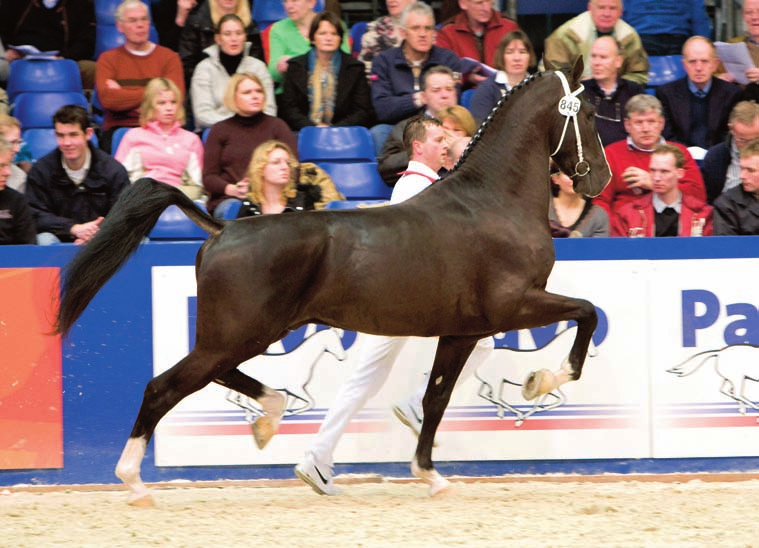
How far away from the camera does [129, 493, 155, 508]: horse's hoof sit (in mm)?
5994

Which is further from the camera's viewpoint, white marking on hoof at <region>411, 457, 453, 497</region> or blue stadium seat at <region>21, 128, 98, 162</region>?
blue stadium seat at <region>21, 128, 98, 162</region>

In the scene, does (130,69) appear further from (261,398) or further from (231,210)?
(261,398)

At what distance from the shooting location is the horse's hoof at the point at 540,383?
6.01 metres

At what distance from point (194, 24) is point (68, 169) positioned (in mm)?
2366

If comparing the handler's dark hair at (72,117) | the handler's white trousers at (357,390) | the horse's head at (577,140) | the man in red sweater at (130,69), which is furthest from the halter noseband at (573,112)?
the man in red sweater at (130,69)

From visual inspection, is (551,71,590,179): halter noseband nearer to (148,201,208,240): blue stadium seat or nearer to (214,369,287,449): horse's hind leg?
(214,369,287,449): horse's hind leg

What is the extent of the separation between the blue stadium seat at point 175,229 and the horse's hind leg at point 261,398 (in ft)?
A: 5.70

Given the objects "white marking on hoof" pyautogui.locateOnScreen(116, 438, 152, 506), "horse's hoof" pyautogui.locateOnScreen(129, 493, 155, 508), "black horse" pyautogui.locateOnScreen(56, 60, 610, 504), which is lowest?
"horse's hoof" pyautogui.locateOnScreen(129, 493, 155, 508)

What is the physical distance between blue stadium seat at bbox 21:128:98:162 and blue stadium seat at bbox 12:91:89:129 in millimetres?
276

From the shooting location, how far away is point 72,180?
771 cm

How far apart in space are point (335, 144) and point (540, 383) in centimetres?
349

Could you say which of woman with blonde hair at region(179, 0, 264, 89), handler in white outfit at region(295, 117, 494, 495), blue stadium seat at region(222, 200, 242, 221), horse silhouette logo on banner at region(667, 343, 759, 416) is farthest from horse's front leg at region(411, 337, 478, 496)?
woman with blonde hair at region(179, 0, 264, 89)

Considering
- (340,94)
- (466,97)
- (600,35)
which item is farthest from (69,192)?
(600,35)

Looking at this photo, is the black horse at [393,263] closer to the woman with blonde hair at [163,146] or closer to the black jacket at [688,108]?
the woman with blonde hair at [163,146]
